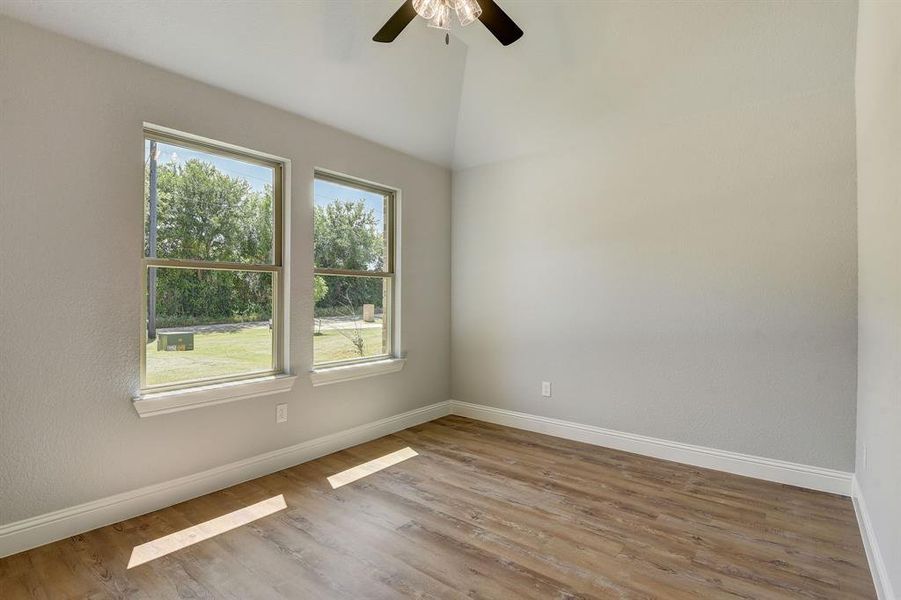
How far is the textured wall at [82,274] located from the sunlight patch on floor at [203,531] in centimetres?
43

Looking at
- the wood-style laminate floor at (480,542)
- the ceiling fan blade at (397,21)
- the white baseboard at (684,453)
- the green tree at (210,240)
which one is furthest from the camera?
the white baseboard at (684,453)

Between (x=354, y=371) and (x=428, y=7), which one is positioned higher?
(x=428, y=7)

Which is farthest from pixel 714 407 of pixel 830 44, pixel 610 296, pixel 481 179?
pixel 481 179

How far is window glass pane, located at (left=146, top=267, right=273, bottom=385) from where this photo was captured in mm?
2645

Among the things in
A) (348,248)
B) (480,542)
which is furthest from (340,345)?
(480,542)

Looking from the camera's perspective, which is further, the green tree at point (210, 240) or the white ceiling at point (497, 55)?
the green tree at point (210, 240)

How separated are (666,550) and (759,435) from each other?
1369 mm

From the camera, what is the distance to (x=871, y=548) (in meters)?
2.05

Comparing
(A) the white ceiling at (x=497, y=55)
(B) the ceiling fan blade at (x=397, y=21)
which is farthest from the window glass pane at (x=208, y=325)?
(B) the ceiling fan blade at (x=397, y=21)

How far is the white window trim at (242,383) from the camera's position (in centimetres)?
253

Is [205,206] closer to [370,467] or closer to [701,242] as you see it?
[370,467]

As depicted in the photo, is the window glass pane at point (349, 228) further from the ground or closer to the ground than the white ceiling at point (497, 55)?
closer to the ground

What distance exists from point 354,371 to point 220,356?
3.35ft

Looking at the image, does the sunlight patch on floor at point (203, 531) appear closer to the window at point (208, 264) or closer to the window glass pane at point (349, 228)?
the window at point (208, 264)
